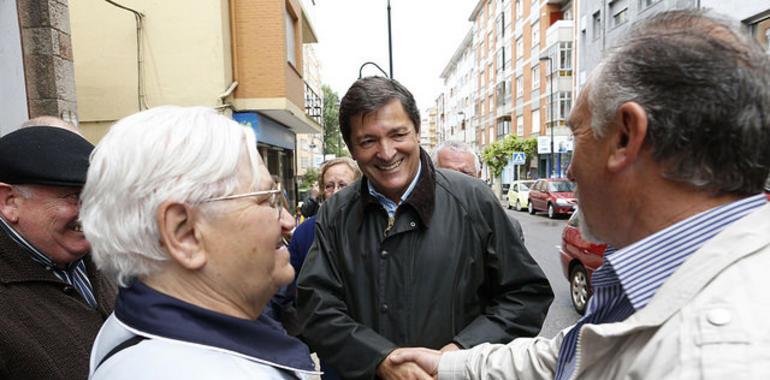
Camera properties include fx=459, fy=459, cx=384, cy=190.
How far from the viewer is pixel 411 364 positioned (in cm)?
173

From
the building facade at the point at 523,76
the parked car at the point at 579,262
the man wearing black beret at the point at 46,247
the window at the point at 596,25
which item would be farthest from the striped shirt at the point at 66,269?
the window at the point at 596,25

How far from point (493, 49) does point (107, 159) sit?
47.6 metres

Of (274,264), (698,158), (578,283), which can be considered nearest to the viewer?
(698,158)

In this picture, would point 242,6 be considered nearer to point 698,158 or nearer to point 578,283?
point 578,283

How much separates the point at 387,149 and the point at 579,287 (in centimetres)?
512

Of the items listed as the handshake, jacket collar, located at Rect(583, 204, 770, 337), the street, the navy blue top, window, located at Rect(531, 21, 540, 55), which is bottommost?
the street

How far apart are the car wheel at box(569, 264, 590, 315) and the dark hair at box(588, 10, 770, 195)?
17.6 feet

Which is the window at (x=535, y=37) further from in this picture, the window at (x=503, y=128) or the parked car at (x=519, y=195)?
the parked car at (x=519, y=195)

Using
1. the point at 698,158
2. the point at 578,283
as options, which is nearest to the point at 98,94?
the point at 578,283

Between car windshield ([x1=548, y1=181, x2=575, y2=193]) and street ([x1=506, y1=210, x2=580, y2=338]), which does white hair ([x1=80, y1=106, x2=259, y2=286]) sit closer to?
street ([x1=506, y1=210, x2=580, y2=338])

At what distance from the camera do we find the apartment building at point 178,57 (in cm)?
973

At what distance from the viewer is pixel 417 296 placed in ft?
6.21

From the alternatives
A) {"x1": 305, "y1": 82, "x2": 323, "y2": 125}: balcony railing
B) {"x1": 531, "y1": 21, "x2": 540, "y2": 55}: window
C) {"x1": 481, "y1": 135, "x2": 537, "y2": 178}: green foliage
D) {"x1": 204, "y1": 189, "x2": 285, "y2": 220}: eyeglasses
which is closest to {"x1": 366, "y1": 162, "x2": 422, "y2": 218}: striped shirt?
{"x1": 204, "y1": 189, "x2": 285, "y2": 220}: eyeglasses

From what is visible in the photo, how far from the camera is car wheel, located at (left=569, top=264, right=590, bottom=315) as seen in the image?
19.6 ft
